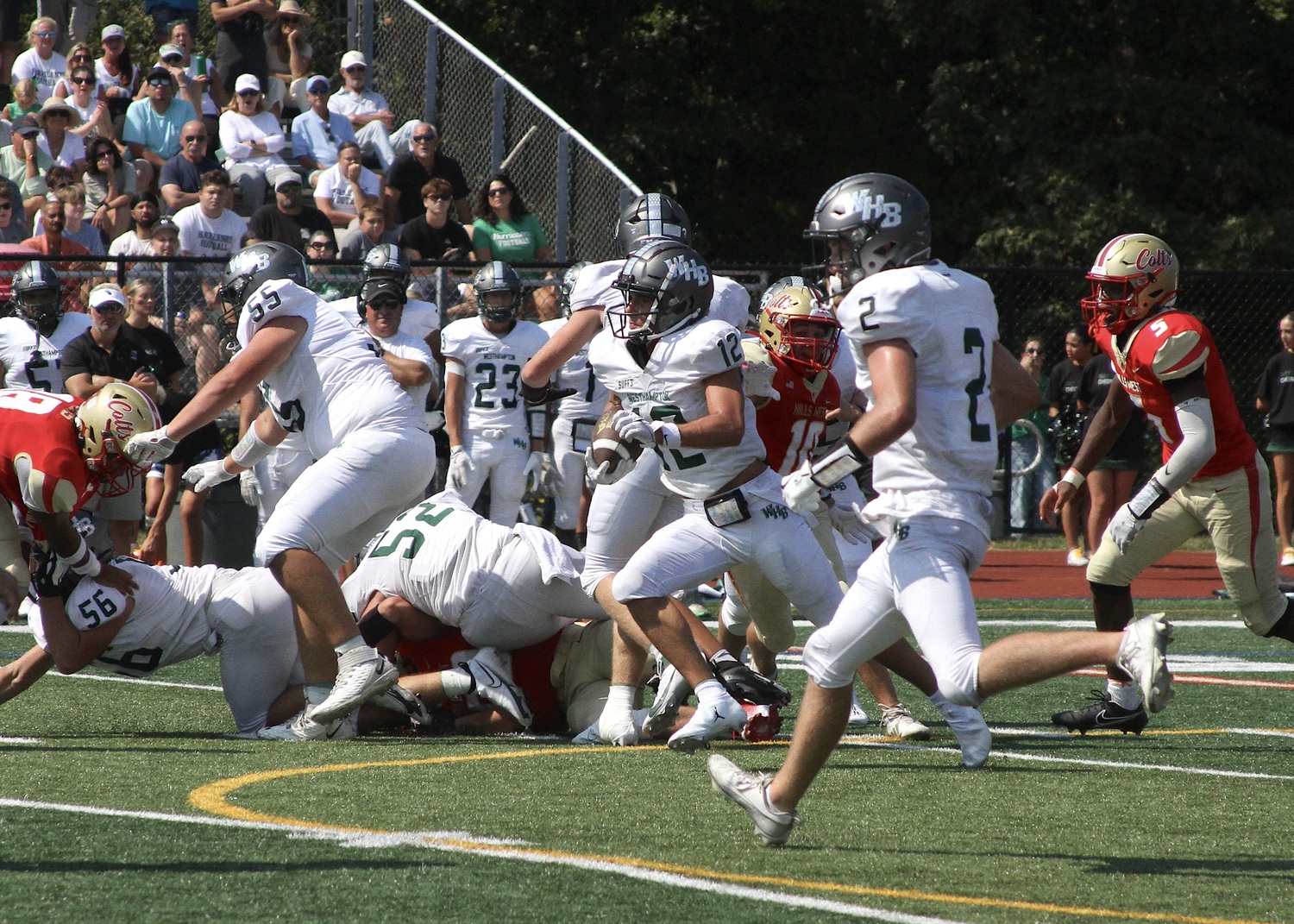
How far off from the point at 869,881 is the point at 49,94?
1341 cm

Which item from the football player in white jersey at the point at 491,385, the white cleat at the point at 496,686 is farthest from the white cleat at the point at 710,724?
the football player in white jersey at the point at 491,385

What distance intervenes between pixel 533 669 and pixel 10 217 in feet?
26.6

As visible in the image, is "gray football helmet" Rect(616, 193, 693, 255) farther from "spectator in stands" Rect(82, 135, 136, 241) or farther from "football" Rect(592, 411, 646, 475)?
"spectator in stands" Rect(82, 135, 136, 241)

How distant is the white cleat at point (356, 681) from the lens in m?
5.76

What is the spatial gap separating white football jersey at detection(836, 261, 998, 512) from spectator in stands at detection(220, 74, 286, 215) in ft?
35.0

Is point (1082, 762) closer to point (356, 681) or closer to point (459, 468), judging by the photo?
point (356, 681)

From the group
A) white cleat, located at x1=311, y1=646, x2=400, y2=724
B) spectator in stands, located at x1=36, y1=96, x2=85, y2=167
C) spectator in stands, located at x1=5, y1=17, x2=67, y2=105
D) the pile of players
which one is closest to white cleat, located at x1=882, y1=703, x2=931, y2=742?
the pile of players

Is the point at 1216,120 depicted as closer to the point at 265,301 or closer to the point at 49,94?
the point at 49,94

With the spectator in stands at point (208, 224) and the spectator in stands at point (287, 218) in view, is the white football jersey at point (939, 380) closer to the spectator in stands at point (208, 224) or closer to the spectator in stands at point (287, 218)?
the spectator in stands at point (287, 218)

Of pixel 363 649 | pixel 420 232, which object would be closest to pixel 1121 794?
pixel 363 649

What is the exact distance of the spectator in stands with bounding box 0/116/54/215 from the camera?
13555 mm

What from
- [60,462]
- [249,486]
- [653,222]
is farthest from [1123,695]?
[249,486]

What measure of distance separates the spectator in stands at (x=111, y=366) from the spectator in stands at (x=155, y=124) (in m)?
4.03

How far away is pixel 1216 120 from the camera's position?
794 inches
